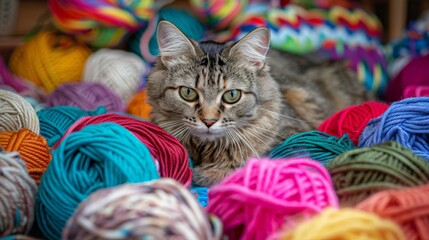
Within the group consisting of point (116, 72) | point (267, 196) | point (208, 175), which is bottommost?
point (208, 175)

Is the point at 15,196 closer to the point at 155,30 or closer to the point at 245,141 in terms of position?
the point at 245,141

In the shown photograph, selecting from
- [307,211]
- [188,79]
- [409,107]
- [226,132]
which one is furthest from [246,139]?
[307,211]

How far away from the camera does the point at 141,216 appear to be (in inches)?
33.4

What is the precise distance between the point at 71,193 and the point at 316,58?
157 cm

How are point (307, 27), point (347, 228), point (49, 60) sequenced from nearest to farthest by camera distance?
point (347, 228), point (49, 60), point (307, 27)

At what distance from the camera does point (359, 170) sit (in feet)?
3.32

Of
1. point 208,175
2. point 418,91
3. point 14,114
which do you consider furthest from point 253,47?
point 14,114

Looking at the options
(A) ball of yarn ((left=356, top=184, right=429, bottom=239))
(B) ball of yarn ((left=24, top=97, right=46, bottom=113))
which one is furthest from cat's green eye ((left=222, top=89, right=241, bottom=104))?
(B) ball of yarn ((left=24, top=97, right=46, bottom=113))

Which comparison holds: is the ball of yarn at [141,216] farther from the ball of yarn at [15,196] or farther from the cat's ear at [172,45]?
the cat's ear at [172,45]

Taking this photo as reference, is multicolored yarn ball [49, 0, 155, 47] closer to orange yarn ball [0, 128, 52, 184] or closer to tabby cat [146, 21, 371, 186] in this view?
tabby cat [146, 21, 371, 186]

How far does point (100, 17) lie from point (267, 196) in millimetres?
1399

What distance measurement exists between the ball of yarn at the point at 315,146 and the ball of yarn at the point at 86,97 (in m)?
0.78

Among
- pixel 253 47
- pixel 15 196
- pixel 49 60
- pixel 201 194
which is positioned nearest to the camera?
pixel 15 196

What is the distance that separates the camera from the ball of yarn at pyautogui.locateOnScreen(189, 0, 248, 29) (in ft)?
7.26
